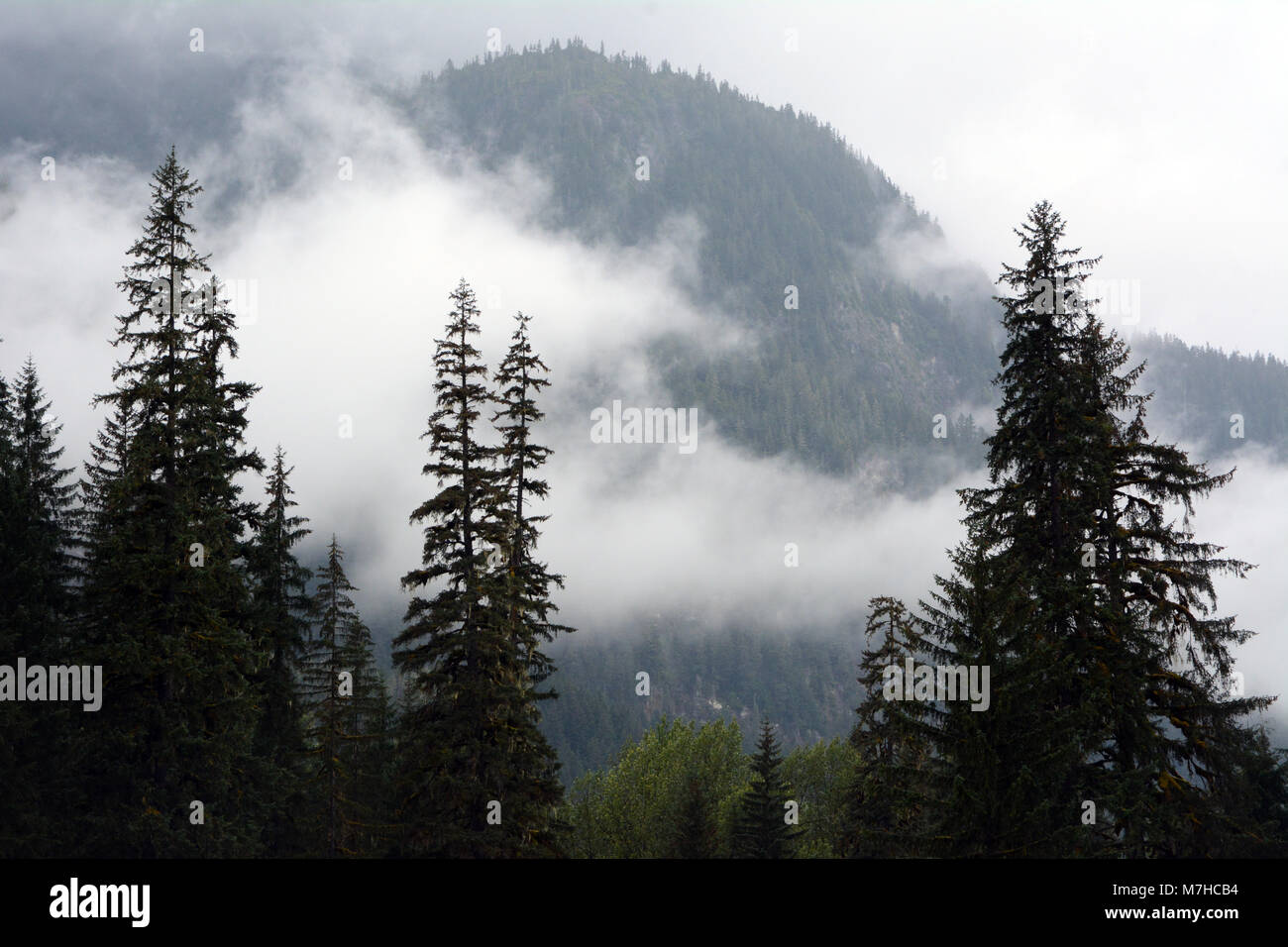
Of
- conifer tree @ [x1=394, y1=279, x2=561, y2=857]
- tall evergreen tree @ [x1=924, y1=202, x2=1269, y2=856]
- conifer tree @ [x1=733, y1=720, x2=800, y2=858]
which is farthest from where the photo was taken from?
conifer tree @ [x1=733, y1=720, x2=800, y2=858]

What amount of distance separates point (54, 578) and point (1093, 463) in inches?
1069

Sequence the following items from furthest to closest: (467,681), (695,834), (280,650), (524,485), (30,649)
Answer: (695,834)
(280,650)
(524,485)
(30,649)
(467,681)

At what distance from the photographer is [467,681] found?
23.6 metres

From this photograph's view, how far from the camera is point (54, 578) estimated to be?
2805 centimetres

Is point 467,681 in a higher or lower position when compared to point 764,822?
higher

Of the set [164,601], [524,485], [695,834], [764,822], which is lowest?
Result: [695,834]

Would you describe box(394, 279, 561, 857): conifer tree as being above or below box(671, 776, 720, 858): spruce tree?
above

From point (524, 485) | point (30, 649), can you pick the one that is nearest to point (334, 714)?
point (30, 649)

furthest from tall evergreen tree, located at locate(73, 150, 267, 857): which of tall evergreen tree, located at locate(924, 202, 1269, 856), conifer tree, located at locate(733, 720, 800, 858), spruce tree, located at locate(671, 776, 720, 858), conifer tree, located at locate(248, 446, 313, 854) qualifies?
conifer tree, located at locate(733, 720, 800, 858)

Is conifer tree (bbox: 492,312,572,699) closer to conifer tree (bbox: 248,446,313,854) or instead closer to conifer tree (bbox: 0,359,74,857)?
conifer tree (bbox: 248,446,313,854)

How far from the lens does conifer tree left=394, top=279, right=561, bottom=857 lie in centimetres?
2344

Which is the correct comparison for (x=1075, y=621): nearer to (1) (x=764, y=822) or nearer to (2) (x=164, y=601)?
(2) (x=164, y=601)

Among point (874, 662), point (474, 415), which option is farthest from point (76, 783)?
point (874, 662)
